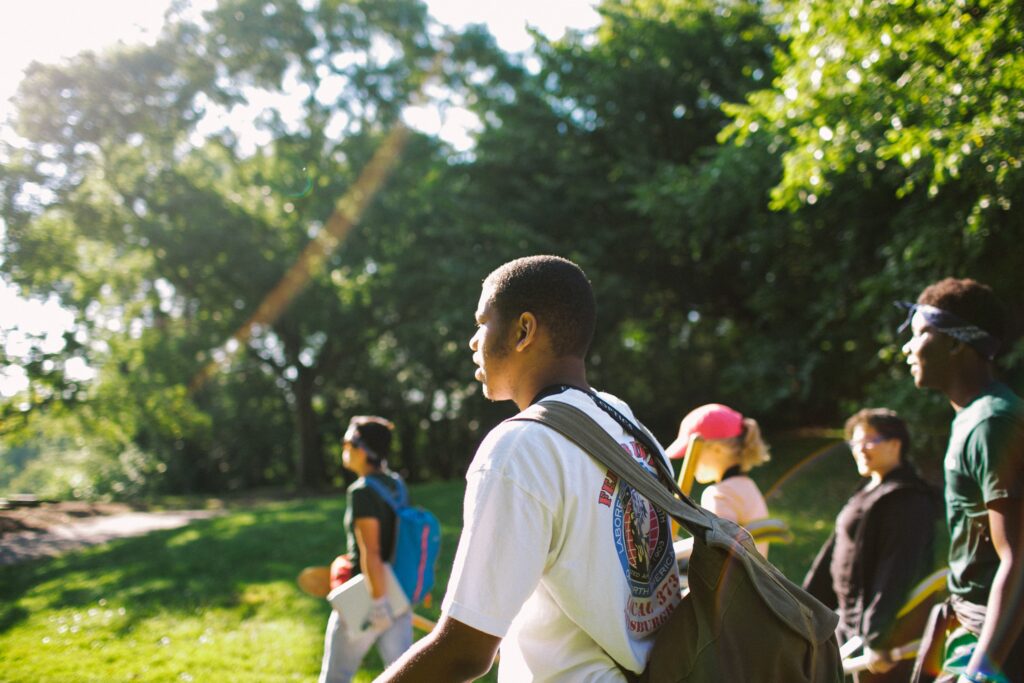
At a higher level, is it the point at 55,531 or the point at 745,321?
the point at 745,321

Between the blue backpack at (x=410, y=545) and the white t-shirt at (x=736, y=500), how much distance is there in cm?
149

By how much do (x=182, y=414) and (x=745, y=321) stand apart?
44.5 feet

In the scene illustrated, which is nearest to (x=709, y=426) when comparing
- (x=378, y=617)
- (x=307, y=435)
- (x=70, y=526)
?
(x=378, y=617)

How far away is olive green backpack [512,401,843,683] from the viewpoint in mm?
1485

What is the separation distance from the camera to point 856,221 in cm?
1119

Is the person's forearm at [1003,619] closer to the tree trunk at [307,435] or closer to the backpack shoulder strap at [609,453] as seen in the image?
the backpack shoulder strap at [609,453]

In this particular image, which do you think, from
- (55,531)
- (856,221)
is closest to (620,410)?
(856,221)

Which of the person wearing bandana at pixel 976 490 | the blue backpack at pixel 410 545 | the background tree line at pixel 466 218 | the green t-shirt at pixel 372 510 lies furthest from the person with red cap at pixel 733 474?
the background tree line at pixel 466 218

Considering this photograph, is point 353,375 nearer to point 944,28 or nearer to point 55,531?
point 55,531

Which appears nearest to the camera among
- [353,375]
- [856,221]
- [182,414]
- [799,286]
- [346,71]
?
[856,221]

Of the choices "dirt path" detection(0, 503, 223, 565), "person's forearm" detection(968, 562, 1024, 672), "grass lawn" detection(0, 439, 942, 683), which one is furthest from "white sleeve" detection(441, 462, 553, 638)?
"dirt path" detection(0, 503, 223, 565)

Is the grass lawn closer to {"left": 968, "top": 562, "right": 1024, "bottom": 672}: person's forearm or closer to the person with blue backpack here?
the person with blue backpack

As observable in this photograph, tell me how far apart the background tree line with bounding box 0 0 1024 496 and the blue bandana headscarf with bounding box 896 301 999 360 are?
3.51m

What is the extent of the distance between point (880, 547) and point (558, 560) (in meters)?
2.89
